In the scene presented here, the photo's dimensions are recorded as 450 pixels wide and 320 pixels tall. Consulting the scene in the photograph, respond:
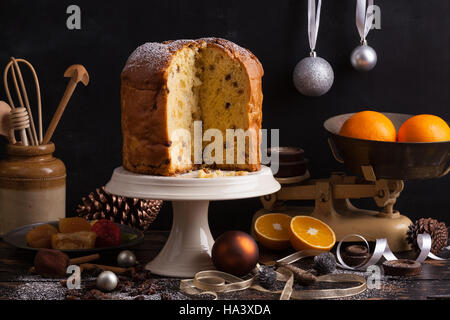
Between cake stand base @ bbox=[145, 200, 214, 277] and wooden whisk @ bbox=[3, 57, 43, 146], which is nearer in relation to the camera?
cake stand base @ bbox=[145, 200, 214, 277]

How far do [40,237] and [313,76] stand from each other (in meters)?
0.95

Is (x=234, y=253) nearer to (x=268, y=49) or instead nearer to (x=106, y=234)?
(x=106, y=234)

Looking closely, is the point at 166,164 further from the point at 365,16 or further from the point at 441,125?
the point at 365,16

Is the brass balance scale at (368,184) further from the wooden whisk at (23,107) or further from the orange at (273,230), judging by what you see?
the wooden whisk at (23,107)

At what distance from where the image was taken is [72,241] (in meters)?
1.58

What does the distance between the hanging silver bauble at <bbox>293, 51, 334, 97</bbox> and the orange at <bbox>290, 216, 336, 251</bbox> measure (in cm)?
43

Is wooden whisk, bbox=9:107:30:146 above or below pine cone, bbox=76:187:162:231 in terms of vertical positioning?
above

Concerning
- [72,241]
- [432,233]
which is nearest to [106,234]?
[72,241]

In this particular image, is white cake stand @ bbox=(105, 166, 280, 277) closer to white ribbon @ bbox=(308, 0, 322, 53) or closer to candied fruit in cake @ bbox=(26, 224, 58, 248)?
candied fruit in cake @ bbox=(26, 224, 58, 248)

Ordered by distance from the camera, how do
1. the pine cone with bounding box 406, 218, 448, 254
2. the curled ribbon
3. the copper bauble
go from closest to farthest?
1. the curled ribbon
2. the copper bauble
3. the pine cone with bounding box 406, 218, 448, 254

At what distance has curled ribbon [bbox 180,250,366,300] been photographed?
4.41 ft

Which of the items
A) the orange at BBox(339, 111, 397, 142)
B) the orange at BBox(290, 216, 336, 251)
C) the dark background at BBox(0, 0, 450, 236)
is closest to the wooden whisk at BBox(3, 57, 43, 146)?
the dark background at BBox(0, 0, 450, 236)

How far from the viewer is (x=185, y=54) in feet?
5.12
